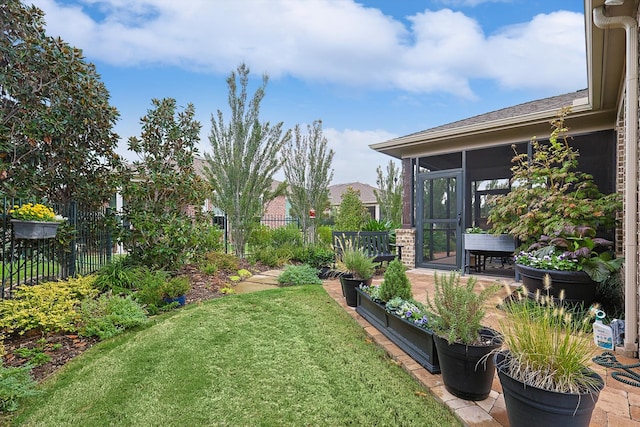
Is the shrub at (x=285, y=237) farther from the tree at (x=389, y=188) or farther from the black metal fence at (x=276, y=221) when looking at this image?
the tree at (x=389, y=188)

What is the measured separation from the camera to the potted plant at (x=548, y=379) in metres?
1.37

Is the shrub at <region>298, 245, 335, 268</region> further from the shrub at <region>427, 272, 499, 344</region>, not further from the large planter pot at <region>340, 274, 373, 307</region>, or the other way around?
the shrub at <region>427, 272, 499, 344</region>

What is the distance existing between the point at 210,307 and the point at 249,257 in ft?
12.1

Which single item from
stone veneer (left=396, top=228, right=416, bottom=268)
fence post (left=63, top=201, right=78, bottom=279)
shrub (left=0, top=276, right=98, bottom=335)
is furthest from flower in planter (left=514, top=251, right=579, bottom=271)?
fence post (left=63, top=201, right=78, bottom=279)

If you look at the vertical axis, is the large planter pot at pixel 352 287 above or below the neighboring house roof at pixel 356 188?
below

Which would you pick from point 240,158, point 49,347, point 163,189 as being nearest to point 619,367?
→ point 49,347

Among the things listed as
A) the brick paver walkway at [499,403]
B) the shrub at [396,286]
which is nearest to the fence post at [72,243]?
the shrub at [396,286]

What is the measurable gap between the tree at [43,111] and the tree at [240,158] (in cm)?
308

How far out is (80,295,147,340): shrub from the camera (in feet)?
10.5

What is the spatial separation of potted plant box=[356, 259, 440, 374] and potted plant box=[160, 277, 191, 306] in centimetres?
234

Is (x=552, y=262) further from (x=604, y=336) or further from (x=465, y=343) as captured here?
(x=465, y=343)

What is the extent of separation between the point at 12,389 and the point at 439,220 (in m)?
6.78

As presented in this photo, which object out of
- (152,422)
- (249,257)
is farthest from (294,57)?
(152,422)

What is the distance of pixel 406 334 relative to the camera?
2703 millimetres
